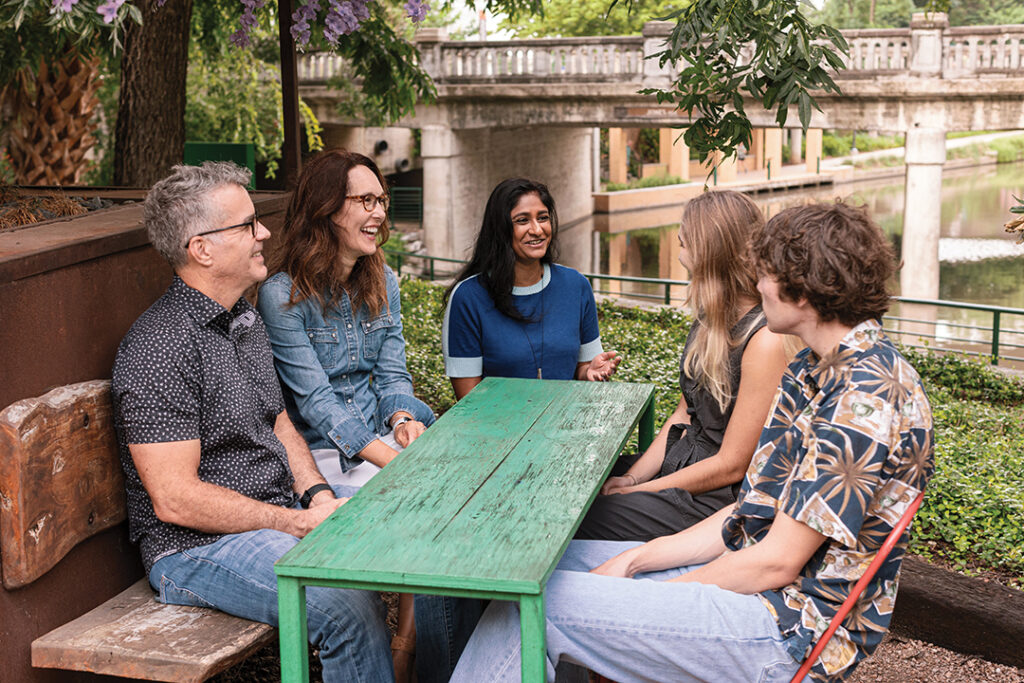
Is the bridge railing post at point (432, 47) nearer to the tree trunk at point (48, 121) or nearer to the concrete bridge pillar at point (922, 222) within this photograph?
the concrete bridge pillar at point (922, 222)

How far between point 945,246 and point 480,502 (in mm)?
28331

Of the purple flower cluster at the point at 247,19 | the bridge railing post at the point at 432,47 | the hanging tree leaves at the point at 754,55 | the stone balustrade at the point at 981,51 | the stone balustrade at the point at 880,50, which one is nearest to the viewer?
the hanging tree leaves at the point at 754,55

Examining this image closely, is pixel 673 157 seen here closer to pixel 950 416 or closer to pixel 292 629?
pixel 950 416

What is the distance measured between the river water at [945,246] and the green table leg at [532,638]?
14192 millimetres

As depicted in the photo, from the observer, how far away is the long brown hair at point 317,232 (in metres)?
3.65

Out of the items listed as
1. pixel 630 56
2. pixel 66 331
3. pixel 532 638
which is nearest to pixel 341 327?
pixel 66 331

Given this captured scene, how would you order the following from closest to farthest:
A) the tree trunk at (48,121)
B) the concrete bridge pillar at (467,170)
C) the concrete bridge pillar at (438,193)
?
the tree trunk at (48,121)
the concrete bridge pillar at (438,193)
the concrete bridge pillar at (467,170)

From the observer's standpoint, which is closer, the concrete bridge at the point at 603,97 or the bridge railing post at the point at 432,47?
the concrete bridge at the point at 603,97

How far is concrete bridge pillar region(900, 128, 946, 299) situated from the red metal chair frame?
19.1m

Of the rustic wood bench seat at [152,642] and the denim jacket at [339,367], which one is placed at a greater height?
the denim jacket at [339,367]

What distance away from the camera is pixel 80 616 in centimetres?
302

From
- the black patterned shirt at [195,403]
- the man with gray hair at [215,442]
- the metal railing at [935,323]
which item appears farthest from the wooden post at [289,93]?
the black patterned shirt at [195,403]

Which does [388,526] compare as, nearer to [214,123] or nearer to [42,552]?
[42,552]

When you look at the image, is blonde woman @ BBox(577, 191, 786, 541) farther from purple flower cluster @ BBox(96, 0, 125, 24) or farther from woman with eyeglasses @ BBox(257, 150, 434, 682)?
purple flower cluster @ BBox(96, 0, 125, 24)
